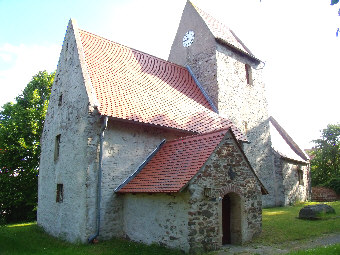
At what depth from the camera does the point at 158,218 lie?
8508 mm

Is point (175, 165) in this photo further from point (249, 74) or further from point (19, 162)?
point (19, 162)

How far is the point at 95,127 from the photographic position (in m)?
10.1

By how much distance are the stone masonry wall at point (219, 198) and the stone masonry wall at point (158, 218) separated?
312 mm

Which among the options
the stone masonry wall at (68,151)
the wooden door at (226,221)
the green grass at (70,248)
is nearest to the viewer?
the green grass at (70,248)

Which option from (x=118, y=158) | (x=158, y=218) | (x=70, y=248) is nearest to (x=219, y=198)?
(x=158, y=218)

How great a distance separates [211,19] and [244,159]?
1308 cm

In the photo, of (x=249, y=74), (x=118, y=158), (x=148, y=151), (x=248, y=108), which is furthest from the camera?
(x=249, y=74)

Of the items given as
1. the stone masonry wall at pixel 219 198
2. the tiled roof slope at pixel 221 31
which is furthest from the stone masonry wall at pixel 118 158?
the tiled roof slope at pixel 221 31

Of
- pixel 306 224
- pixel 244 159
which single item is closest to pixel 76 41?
pixel 244 159

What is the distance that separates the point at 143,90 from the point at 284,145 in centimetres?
1440

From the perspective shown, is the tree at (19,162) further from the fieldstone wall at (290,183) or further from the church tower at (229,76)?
the fieldstone wall at (290,183)

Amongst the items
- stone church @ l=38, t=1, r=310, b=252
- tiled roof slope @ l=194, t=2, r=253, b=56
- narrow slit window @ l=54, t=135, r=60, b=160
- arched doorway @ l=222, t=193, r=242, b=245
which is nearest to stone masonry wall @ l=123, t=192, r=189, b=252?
stone church @ l=38, t=1, r=310, b=252

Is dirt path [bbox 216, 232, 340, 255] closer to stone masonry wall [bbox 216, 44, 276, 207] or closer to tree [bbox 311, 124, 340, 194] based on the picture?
stone masonry wall [bbox 216, 44, 276, 207]

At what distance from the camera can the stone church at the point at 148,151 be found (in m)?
8.25
